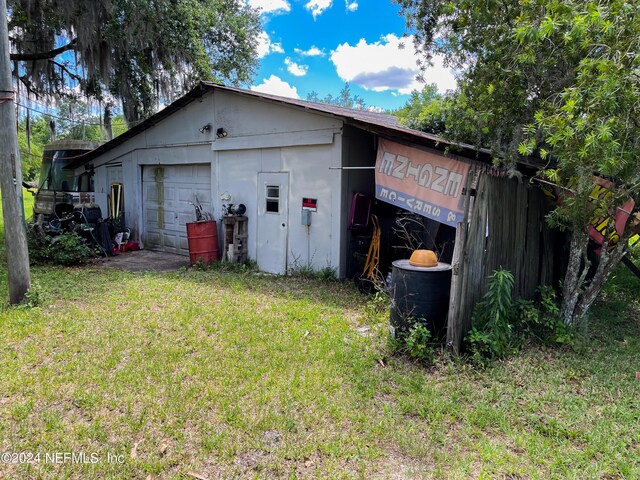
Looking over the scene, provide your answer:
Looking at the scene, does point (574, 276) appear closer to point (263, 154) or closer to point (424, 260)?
point (424, 260)

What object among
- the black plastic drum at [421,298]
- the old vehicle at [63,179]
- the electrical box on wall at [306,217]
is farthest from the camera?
the old vehicle at [63,179]

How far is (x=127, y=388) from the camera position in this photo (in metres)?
3.50

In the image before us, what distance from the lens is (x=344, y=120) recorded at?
680 cm

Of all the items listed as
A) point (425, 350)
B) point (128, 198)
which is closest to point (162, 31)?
point (128, 198)

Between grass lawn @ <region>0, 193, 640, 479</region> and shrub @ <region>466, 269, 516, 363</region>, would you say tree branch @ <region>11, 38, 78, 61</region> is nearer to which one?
grass lawn @ <region>0, 193, 640, 479</region>

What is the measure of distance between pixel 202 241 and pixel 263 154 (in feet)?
7.40

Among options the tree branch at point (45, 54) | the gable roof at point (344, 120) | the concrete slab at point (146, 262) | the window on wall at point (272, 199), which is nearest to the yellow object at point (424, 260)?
the gable roof at point (344, 120)

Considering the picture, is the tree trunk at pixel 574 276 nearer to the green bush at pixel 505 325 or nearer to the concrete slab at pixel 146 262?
the green bush at pixel 505 325

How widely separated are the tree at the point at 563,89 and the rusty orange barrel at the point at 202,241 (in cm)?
549

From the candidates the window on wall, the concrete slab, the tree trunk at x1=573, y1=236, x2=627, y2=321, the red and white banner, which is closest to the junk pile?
the concrete slab

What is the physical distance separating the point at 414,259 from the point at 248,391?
2180 mm

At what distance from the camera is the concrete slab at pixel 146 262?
29.1ft

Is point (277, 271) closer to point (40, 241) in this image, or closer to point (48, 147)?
point (40, 241)

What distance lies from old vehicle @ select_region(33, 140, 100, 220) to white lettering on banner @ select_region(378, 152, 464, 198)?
9738 millimetres
